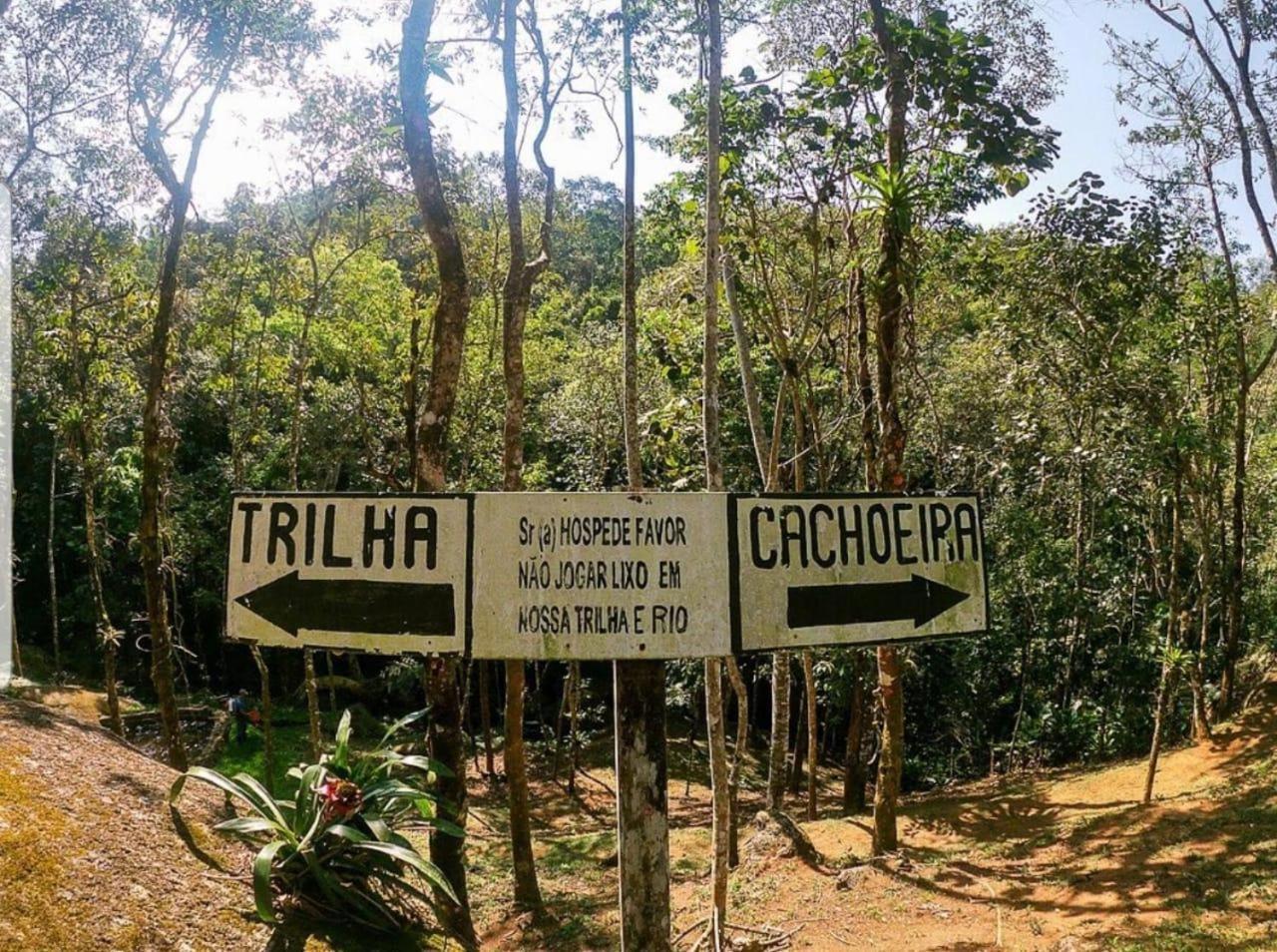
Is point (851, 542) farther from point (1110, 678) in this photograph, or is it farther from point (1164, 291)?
point (1110, 678)

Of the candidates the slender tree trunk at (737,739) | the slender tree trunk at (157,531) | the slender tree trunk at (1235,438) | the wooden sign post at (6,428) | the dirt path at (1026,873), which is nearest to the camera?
the dirt path at (1026,873)

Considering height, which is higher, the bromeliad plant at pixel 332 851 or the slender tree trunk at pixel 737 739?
the bromeliad plant at pixel 332 851

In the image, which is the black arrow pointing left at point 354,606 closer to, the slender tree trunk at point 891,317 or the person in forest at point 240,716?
the slender tree trunk at point 891,317

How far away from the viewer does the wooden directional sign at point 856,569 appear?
2.06 m

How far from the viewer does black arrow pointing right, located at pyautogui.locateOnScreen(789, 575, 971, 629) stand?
210 cm

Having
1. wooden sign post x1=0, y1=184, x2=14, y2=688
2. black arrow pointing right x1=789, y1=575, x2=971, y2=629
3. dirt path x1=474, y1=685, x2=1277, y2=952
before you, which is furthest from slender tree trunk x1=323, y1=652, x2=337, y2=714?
black arrow pointing right x1=789, y1=575, x2=971, y2=629

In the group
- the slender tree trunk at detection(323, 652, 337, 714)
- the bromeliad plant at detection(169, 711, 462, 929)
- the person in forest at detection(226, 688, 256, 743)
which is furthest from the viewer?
the slender tree trunk at detection(323, 652, 337, 714)

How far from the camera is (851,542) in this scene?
217 centimetres

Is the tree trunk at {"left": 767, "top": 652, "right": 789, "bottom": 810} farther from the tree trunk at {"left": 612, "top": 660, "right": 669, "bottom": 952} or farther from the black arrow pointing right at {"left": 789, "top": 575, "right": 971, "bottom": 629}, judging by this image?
the tree trunk at {"left": 612, "top": 660, "right": 669, "bottom": 952}

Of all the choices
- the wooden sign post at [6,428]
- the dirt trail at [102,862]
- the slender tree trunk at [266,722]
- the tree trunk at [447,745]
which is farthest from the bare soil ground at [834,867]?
the wooden sign post at [6,428]

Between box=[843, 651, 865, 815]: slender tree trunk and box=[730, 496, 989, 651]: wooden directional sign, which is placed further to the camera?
box=[843, 651, 865, 815]: slender tree trunk

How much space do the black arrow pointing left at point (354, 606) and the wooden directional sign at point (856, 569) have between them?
677 millimetres

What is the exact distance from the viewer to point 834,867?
886 centimetres

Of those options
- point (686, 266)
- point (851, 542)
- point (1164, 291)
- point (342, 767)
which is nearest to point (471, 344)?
point (686, 266)
